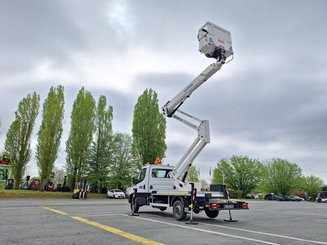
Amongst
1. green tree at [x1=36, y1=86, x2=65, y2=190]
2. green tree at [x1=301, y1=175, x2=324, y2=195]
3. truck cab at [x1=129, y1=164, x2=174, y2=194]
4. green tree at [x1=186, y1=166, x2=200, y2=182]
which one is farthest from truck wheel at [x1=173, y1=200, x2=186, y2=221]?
green tree at [x1=301, y1=175, x2=324, y2=195]

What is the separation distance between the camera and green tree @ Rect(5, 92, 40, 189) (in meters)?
34.5

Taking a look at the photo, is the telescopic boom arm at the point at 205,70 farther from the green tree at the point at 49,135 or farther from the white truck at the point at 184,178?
the green tree at the point at 49,135

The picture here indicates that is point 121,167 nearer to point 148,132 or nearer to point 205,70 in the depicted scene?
point 148,132

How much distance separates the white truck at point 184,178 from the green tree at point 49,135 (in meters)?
23.1

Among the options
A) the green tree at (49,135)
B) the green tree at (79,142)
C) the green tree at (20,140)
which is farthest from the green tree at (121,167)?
the green tree at (20,140)

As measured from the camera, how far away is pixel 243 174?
6247 cm

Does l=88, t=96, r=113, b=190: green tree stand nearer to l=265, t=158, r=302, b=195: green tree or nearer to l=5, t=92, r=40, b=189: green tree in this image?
l=5, t=92, r=40, b=189: green tree

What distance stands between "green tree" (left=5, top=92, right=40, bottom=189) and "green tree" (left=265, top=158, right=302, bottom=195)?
187 ft

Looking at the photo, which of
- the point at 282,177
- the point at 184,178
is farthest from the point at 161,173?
Answer: the point at 282,177

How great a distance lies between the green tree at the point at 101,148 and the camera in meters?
37.2

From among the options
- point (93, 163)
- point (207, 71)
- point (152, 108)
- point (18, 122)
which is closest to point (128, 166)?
point (93, 163)

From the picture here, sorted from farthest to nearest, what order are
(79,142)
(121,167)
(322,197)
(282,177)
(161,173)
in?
(282,177), (322,197), (121,167), (79,142), (161,173)

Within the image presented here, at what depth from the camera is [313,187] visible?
81875 millimetres

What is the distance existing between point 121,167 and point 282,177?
1827 inches
